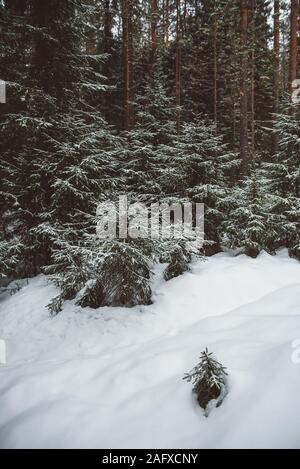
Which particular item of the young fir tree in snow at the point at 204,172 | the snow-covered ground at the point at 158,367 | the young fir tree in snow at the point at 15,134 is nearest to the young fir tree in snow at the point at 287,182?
the young fir tree in snow at the point at 204,172

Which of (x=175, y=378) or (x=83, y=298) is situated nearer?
(x=175, y=378)

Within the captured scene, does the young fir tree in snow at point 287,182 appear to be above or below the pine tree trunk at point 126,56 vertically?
below

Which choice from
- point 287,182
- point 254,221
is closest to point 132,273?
point 254,221

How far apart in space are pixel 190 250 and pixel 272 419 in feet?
18.7

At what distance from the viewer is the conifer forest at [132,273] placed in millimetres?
4082

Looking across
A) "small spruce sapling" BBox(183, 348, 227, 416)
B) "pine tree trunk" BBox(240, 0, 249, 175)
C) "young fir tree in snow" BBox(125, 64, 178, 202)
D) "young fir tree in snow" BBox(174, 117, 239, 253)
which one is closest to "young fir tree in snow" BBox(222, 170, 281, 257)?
"young fir tree in snow" BBox(174, 117, 239, 253)

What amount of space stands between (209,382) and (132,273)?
349 cm

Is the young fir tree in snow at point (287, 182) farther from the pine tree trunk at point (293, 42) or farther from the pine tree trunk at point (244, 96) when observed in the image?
the pine tree trunk at point (293, 42)

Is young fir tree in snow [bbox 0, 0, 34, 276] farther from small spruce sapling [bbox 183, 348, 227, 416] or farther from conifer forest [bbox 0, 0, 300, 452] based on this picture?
small spruce sapling [bbox 183, 348, 227, 416]

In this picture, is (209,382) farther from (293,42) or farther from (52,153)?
(293,42)

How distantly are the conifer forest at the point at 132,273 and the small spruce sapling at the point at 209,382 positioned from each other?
0.06 ft

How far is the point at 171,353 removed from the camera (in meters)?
5.29

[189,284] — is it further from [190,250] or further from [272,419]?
[272,419]
